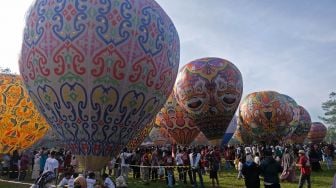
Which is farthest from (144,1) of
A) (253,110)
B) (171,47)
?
(253,110)

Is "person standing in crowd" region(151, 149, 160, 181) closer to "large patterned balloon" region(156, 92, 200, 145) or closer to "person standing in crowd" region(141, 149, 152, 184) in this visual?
"person standing in crowd" region(141, 149, 152, 184)

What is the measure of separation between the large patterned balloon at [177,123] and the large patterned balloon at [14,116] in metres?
11.5

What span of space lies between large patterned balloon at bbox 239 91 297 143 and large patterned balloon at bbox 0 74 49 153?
1705 centimetres

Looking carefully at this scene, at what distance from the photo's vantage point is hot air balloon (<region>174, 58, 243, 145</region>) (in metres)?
27.8

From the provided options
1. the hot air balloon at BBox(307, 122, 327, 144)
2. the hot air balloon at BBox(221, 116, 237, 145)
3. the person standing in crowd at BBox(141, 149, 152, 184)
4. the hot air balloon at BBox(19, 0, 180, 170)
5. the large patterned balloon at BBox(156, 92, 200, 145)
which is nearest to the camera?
the hot air balloon at BBox(19, 0, 180, 170)

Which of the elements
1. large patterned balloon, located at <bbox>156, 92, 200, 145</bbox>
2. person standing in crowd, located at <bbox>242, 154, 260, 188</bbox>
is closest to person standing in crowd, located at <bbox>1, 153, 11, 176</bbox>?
large patterned balloon, located at <bbox>156, 92, 200, 145</bbox>

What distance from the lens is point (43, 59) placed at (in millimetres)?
12422

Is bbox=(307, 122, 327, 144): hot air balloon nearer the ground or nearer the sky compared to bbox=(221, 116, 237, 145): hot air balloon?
nearer the sky

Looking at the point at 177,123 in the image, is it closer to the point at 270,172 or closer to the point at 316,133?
the point at 270,172

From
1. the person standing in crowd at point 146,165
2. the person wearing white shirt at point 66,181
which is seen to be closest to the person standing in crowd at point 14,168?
the person standing in crowd at point 146,165

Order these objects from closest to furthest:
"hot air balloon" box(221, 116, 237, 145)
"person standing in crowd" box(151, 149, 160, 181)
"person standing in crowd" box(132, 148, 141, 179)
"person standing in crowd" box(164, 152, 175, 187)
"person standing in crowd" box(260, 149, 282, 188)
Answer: "person standing in crowd" box(260, 149, 282, 188), "person standing in crowd" box(164, 152, 175, 187), "person standing in crowd" box(151, 149, 160, 181), "person standing in crowd" box(132, 148, 141, 179), "hot air balloon" box(221, 116, 237, 145)

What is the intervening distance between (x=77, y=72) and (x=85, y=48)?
0.72 meters

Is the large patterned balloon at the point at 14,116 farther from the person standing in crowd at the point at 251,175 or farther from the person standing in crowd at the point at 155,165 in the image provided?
the person standing in crowd at the point at 251,175

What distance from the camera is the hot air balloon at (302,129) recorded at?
155 ft
